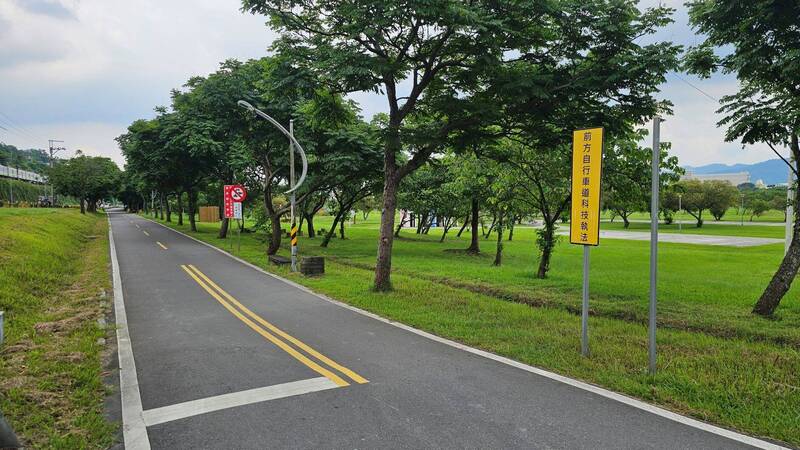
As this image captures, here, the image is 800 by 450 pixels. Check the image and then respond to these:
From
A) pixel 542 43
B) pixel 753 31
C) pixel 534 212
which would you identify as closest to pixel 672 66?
pixel 753 31

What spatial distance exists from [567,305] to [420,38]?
23.4 ft

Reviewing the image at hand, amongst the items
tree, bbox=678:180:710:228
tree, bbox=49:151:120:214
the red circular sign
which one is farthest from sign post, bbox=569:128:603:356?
tree, bbox=678:180:710:228

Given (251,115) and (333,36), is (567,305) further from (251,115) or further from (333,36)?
(251,115)

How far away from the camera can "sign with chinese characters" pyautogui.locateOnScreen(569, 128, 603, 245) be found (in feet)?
20.3

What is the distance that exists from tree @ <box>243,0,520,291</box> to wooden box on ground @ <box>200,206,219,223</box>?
186ft

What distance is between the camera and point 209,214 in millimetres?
63594

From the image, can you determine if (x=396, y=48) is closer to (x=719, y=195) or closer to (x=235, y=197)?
(x=235, y=197)

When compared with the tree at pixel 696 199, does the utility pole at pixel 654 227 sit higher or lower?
lower

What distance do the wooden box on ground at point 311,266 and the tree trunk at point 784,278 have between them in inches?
446

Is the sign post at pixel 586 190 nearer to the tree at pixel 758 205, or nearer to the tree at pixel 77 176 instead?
the tree at pixel 77 176

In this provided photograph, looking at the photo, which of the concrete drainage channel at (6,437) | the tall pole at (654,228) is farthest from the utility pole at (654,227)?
the concrete drainage channel at (6,437)

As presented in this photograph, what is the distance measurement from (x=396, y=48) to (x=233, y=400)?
9.01 metres

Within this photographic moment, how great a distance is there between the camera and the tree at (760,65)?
26.8 feet

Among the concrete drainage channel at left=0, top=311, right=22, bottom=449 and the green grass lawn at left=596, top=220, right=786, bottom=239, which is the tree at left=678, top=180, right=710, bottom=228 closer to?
the green grass lawn at left=596, top=220, right=786, bottom=239
